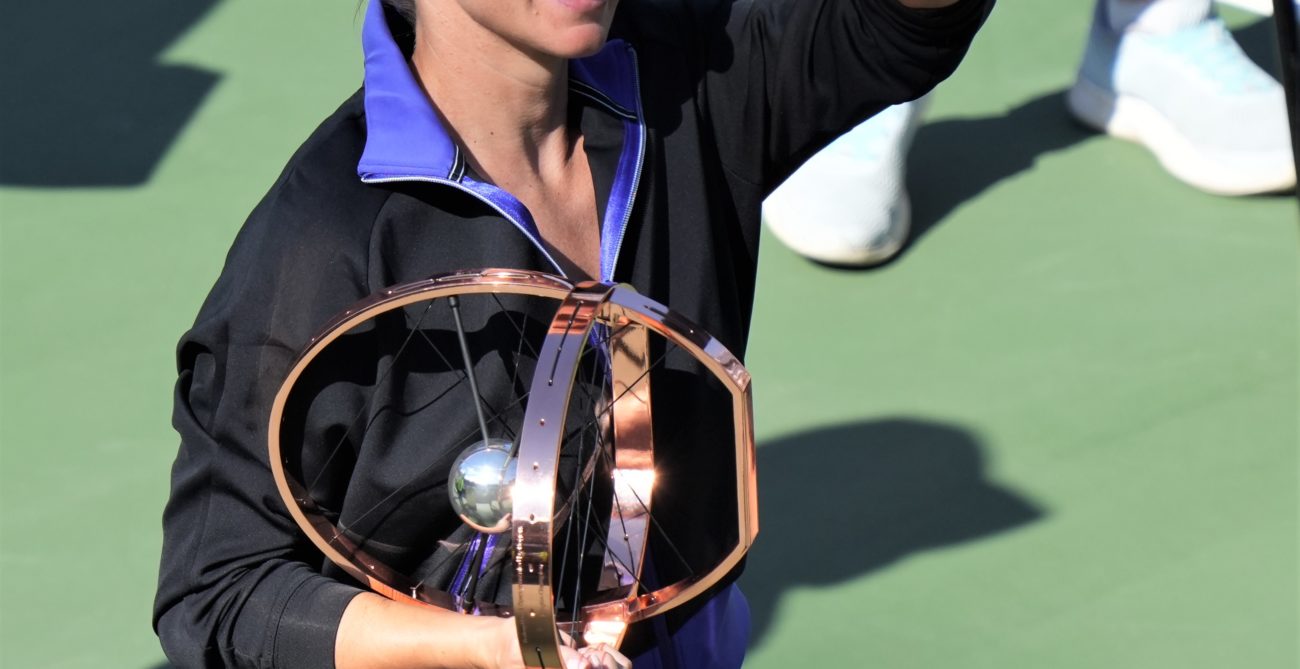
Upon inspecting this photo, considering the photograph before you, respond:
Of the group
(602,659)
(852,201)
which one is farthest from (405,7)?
(852,201)

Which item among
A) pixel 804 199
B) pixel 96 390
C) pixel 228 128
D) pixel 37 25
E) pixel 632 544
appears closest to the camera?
pixel 632 544

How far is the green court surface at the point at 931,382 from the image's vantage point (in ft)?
7.91

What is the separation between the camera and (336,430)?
1.26 meters

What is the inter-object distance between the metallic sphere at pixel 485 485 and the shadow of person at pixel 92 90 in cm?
247

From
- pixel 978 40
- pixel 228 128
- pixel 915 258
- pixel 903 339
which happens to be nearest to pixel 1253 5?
pixel 978 40

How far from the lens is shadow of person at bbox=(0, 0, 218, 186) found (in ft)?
11.6

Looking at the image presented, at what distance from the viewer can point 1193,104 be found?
3275 mm

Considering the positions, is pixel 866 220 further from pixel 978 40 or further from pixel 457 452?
pixel 457 452

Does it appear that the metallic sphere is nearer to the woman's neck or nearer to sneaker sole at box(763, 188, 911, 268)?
the woman's neck

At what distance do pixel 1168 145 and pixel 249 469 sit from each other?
Answer: 252 centimetres

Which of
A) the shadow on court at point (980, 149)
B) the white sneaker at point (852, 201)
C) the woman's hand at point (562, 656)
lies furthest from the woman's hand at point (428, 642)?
the shadow on court at point (980, 149)

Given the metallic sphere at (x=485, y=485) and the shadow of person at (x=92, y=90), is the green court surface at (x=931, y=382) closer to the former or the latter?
the shadow of person at (x=92, y=90)

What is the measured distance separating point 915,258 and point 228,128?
59.7 inches

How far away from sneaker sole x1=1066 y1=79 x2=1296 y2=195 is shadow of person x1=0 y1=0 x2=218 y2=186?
194 cm
